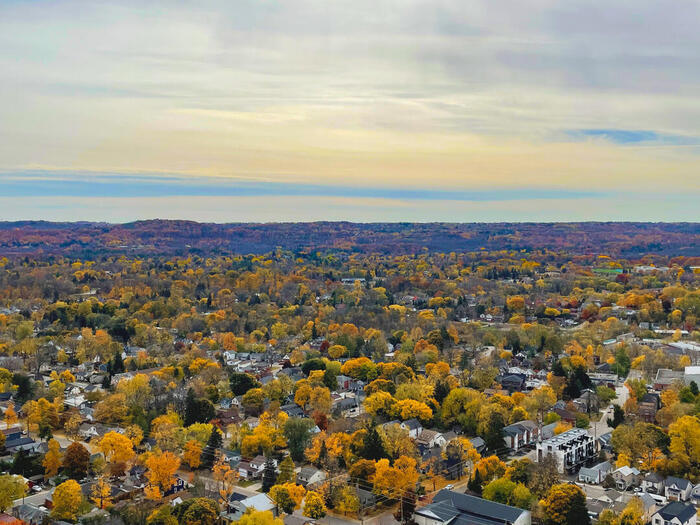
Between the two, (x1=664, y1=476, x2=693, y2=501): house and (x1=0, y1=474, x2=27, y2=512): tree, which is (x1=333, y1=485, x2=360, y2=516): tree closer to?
(x1=0, y1=474, x2=27, y2=512): tree

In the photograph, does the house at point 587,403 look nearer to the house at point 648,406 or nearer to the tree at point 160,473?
the house at point 648,406

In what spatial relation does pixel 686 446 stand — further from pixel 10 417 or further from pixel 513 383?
pixel 10 417

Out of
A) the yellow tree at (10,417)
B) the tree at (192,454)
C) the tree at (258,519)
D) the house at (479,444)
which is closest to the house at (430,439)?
the house at (479,444)

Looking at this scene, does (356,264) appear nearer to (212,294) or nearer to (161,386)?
(212,294)

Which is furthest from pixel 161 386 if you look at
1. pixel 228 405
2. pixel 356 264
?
pixel 356 264

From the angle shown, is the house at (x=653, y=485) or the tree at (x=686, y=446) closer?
the house at (x=653, y=485)

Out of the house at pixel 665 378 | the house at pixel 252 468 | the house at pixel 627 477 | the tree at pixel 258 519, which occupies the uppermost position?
the house at pixel 665 378
